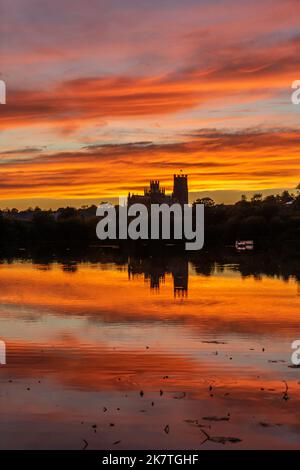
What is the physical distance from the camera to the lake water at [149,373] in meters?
12.6

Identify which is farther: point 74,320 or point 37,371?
point 74,320

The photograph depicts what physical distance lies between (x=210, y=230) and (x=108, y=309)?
111 meters

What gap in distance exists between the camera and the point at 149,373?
56.2ft

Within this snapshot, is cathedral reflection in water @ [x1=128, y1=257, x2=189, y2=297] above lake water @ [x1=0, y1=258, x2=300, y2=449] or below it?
above

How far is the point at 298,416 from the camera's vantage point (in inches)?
528

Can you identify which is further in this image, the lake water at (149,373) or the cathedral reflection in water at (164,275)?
the cathedral reflection in water at (164,275)

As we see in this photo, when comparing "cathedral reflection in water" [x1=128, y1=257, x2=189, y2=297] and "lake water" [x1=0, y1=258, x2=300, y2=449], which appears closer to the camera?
"lake water" [x1=0, y1=258, x2=300, y2=449]

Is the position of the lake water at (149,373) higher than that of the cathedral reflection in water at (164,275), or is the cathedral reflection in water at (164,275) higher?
the cathedral reflection in water at (164,275)

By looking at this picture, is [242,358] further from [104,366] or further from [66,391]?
[66,391]

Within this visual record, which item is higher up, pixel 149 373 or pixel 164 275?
pixel 164 275

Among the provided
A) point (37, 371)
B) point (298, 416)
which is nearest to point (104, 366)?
point (37, 371)

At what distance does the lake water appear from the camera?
12.6 meters

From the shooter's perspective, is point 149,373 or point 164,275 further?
point 164,275
